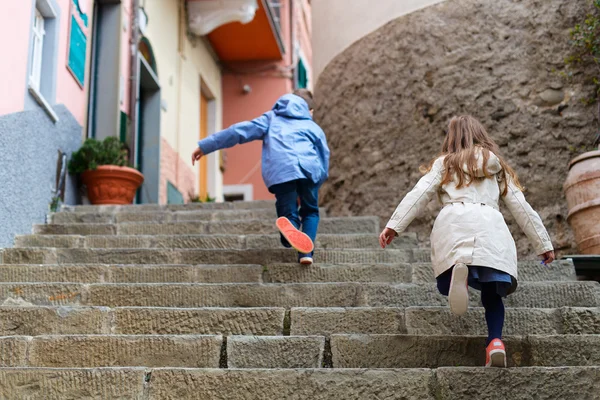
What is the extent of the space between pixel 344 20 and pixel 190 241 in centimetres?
346

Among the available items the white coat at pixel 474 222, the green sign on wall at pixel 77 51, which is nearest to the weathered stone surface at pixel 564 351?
the white coat at pixel 474 222

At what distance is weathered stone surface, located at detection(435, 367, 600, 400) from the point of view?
345 centimetres

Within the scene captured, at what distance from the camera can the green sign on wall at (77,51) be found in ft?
26.8

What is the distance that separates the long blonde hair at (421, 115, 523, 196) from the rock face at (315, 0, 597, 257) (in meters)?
2.56

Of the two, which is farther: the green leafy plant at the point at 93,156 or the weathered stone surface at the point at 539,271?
the green leafy plant at the point at 93,156

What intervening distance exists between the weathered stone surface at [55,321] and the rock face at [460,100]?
11.3ft

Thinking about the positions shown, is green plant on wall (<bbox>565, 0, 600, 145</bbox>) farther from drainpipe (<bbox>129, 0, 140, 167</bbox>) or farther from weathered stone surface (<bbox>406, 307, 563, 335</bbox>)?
drainpipe (<bbox>129, 0, 140, 167</bbox>)

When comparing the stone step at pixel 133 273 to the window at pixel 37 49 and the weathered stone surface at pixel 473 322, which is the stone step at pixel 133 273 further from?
the window at pixel 37 49

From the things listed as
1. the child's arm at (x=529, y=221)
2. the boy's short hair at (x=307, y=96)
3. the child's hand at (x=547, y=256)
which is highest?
the boy's short hair at (x=307, y=96)

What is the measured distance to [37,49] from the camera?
757 cm

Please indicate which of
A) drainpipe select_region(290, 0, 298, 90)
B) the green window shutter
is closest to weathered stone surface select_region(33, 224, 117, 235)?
the green window shutter

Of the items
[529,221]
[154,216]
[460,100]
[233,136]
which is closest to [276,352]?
[529,221]

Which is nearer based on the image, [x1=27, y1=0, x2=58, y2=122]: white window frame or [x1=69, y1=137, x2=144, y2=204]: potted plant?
[x1=27, y1=0, x2=58, y2=122]: white window frame

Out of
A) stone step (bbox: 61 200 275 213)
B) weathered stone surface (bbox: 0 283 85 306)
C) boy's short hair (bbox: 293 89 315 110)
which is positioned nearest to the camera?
weathered stone surface (bbox: 0 283 85 306)
